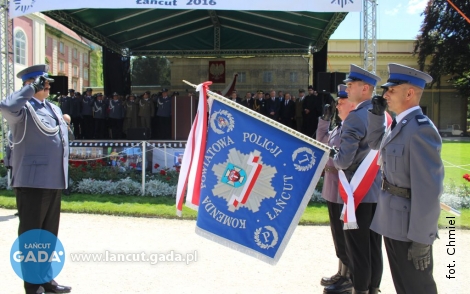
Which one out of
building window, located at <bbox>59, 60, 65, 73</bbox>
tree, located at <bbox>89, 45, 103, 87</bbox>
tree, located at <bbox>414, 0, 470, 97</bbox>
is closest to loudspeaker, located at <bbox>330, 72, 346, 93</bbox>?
tree, located at <bbox>414, 0, 470, 97</bbox>

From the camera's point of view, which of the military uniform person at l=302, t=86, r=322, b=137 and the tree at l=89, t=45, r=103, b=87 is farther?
the tree at l=89, t=45, r=103, b=87

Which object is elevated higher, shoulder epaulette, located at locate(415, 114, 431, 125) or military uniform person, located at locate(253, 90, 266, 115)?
military uniform person, located at locate(253, 90, 266, 115)

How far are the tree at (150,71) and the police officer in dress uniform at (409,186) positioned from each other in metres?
17.6

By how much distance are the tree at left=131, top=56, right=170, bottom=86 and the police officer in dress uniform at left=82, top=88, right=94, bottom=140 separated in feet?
14.7

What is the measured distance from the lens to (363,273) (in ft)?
11.2

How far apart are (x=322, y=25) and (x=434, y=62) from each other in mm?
24453

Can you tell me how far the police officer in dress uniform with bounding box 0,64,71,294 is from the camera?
377 centimetres

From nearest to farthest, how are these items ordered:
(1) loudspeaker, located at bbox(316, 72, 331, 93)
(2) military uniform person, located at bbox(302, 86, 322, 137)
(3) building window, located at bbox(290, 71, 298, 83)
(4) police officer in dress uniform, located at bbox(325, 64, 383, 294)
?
1. (4) police officer in dress uniform, located at bbox(325, 64, 383, 294)
2. (1) loudspeaker, located at bbox(316, 72, 331, 93)
3. (2) military uniform person, located at bbox(302, 86, 322, 137)
4. (3) building window, located at bbox(290, 71, 298, 83)

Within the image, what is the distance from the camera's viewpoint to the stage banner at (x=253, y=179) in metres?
3.02

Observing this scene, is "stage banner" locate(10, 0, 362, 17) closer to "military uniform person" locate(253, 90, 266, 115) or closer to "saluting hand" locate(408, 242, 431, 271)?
"saluting hand" locate(408, 242, 431, 271)

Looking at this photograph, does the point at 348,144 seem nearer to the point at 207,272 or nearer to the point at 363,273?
the point at 363,273

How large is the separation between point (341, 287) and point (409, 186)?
5.52 ft

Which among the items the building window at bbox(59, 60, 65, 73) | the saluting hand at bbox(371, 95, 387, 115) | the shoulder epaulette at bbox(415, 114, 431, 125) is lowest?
the shoulder epaulette at bbox(415, 114, 431, 125)

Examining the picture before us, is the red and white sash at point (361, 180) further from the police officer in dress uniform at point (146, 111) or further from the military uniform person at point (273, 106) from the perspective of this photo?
the police officer in dress uniform at point (146, 111)
